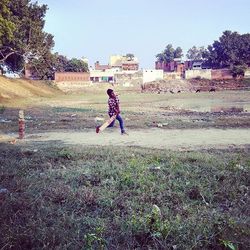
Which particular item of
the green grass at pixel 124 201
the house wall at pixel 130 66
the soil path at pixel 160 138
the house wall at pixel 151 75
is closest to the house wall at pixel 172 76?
the house wall at pixel 151 75

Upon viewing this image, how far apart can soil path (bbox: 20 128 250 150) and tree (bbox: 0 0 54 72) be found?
23799 mm

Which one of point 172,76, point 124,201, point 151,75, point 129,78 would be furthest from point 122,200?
point 172,76

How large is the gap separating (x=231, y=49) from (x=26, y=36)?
170 feet

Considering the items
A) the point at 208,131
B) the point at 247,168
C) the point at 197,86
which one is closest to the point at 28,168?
the point at 247,168

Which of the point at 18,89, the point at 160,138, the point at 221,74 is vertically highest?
the point at 221,74

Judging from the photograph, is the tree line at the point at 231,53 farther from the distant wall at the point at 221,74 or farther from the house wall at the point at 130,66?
the house wall at the point at 130,66

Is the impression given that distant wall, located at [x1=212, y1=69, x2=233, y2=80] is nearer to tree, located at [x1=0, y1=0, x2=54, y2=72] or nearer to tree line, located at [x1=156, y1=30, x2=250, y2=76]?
tree line, located at [x1=156, y1=30, x2=250, y2=76]

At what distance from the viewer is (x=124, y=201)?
4.97 metres

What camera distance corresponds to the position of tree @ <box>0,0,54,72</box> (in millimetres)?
34803

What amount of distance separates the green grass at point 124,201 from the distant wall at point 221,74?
Answer: 7193 centimetres

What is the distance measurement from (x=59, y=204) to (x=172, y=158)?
3172mm

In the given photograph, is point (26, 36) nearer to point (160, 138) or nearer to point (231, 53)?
point (160, 138)

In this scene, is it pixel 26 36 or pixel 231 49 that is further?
pixel 231 49

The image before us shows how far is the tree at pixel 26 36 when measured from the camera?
34.8m
